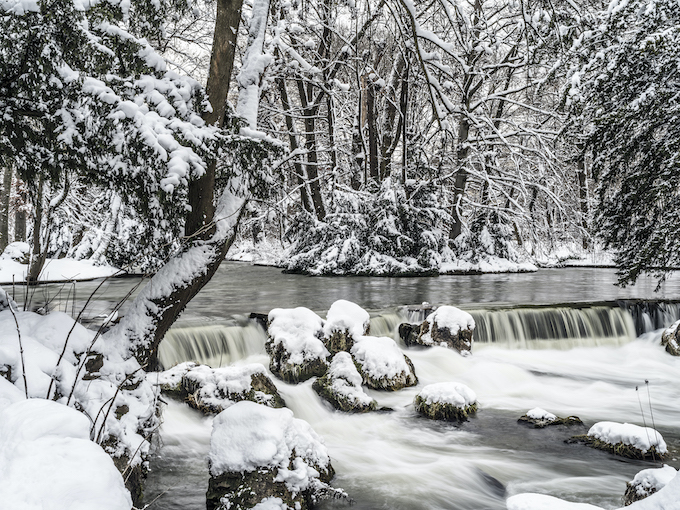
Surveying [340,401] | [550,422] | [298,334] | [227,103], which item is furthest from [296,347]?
[227,103]

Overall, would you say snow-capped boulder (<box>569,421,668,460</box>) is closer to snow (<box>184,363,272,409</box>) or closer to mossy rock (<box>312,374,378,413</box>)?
mossy rock (<box>312,374,378,413</box>)

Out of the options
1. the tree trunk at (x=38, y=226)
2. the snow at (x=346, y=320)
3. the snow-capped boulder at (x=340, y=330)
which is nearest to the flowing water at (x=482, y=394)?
the snow-capped boulder at (x=340, y=330)

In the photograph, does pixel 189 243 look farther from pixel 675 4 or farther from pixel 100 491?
pixel 675 4

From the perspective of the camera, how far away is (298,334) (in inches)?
287

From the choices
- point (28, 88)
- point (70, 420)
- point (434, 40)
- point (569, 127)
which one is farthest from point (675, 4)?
point (70, 420)

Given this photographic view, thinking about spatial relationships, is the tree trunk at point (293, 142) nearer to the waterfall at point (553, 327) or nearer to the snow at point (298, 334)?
the waterfall at point (553, 327)

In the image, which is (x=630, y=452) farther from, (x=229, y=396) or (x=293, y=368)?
(x=229, y=396)

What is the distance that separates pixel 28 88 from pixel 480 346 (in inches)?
313

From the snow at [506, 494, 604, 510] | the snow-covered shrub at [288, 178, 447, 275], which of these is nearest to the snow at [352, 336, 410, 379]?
the snow at [506, 494, 604, 510]

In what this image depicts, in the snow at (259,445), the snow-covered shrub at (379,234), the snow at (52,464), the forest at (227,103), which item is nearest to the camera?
the snow at (52,464)

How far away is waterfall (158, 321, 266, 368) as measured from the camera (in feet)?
24.7

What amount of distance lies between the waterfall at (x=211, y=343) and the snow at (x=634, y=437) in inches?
194

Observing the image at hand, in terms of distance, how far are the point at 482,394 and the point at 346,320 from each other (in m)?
2.31

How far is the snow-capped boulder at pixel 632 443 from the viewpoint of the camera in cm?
551
